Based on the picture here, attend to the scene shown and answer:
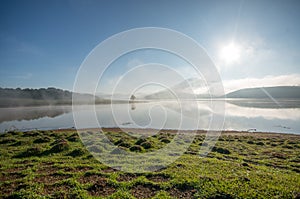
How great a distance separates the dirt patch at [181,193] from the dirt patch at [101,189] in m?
2.53

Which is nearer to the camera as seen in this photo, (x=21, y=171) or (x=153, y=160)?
(x=21, y=171)

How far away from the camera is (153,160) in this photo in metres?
11.6

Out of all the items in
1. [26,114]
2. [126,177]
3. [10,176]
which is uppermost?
[126,177]

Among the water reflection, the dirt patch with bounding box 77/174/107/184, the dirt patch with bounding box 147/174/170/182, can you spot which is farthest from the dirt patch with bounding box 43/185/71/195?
the water reflection

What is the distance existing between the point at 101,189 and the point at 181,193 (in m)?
3.49

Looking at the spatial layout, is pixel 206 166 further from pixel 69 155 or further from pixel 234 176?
pixel 69 155

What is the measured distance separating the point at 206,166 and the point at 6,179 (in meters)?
10.7

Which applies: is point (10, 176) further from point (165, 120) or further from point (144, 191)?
point (165, 120)

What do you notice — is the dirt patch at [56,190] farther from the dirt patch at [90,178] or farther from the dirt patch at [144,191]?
the dirt patch at [144,191]

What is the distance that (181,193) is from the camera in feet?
24.2

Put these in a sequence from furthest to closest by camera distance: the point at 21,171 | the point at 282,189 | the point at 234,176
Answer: the point at 21,171, the point at 234,176, the point at 282,189

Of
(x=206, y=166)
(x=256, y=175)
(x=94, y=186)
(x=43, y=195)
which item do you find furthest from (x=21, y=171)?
(x=256, y=175)

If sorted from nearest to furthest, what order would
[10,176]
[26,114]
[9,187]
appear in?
[9,187] → [10,176] → [26,114]

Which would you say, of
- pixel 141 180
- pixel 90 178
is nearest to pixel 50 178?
pixel 90 178
